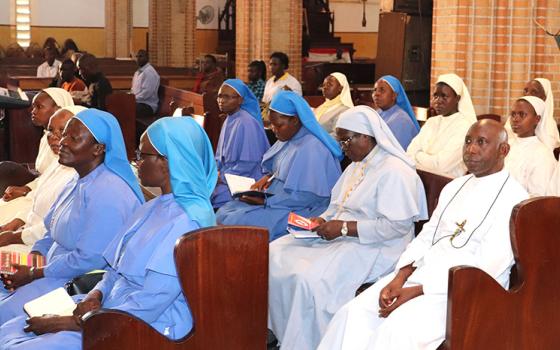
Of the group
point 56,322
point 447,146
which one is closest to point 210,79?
point 447,146

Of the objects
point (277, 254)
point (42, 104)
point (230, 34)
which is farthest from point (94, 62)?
point (230, 34)

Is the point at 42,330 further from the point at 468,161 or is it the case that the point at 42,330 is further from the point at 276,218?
the point at 276,218

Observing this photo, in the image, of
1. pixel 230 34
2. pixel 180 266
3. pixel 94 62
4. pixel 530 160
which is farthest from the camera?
pixel 230 34

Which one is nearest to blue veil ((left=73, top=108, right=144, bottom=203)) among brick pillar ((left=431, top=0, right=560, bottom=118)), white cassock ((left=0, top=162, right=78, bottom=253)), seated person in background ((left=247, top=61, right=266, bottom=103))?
white cassock ((left=0, top=162, right=78, bottom=253))

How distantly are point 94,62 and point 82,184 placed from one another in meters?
8.11

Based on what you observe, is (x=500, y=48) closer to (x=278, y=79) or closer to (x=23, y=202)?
(x=278, y=79)

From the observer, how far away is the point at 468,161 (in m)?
4.13

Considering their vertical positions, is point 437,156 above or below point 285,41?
below

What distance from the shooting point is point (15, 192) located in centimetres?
638

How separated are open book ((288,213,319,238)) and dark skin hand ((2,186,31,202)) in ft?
7.23

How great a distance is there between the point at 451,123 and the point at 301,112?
48.5 inches

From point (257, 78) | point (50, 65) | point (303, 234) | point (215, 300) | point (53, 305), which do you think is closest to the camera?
point (215, 300)

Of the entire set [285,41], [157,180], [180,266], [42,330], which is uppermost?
[285,41]

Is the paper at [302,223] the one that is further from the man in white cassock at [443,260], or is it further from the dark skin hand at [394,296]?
the dark skin hand at [394,296]
